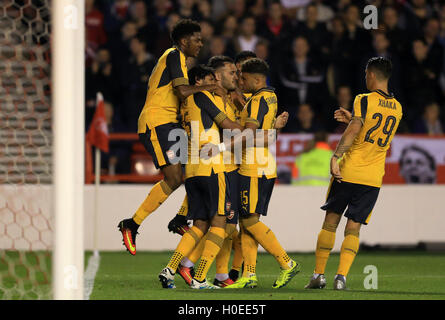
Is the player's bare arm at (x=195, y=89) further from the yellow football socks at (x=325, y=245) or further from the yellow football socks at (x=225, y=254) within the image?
the yellow football socks at (x=325, y=245)

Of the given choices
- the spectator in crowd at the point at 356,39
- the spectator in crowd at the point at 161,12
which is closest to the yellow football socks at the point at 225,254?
the spectator in crowd at the point at 356,39

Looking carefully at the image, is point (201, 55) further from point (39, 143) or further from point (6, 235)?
point (39, 143)

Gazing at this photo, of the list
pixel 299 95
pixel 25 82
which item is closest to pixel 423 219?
pixel 299 95

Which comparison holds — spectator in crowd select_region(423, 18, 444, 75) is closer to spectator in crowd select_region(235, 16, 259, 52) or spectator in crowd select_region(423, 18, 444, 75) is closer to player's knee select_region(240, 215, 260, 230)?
spectator in crowd select_region(235, 16, 259, 52)

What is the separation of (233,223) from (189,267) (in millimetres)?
484

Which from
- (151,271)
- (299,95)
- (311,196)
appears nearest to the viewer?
(151,271)

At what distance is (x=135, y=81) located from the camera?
12617 millimetres

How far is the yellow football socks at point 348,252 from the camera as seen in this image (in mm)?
6914

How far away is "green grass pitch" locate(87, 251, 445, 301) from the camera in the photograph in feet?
20.8

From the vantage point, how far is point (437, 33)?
526 inches

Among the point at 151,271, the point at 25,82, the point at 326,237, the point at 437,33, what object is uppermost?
the point at 437,33

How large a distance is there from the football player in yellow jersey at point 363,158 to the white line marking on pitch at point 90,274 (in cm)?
172

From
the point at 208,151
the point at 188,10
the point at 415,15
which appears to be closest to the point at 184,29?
the point at 208,151

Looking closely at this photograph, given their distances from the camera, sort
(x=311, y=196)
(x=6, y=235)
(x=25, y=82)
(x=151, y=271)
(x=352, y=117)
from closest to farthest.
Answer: (x=352, y=117) → (x=25, y=82) → (x=151, y=271) → (x=6, y=235) → (x=311, y=196)
